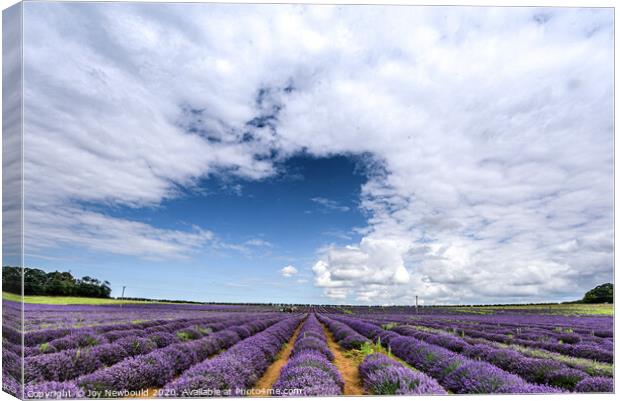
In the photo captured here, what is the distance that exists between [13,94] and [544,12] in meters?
8.67

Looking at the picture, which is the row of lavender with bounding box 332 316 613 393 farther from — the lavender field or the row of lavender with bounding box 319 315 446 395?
the row of lavender with bounding box 319 315 446 395

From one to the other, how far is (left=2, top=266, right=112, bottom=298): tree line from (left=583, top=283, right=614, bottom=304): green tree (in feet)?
28.5

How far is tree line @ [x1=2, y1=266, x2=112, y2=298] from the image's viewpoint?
563 cm

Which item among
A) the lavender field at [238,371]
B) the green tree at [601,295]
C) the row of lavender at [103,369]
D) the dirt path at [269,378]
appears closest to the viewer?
the row of lavender at [103,369]

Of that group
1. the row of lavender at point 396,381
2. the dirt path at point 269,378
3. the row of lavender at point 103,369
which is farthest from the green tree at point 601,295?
the row of lavender at point 103,369

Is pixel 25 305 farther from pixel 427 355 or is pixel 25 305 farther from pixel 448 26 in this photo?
pixel 448 26

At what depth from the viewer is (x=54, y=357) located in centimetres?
579

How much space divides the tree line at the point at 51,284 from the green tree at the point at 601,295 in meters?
8.70

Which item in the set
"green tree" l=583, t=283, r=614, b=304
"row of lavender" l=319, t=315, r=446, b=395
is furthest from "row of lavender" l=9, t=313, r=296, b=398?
"green tree" l=583, t=283, r=614, b=304

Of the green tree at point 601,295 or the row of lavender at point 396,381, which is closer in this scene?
the row of lavender at point 396,381

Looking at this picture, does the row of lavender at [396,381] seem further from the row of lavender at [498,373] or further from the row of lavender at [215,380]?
the row of lavender at [215,380]

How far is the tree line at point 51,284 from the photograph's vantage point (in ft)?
18.5

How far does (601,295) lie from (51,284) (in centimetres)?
947

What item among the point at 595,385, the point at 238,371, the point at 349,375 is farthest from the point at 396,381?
the point at 595,385
